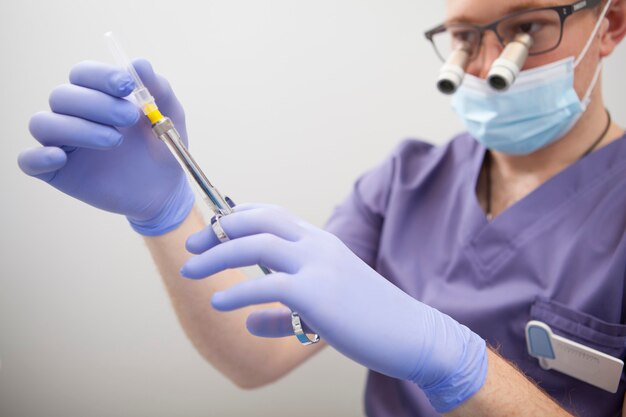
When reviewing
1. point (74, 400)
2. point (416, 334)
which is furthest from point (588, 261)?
point (74, 400)

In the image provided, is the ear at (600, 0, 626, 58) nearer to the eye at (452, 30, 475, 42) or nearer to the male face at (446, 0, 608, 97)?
the male face at (446, 0, 608, 97)

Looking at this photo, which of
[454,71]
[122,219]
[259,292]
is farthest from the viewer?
[454,71]

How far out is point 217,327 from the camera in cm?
90

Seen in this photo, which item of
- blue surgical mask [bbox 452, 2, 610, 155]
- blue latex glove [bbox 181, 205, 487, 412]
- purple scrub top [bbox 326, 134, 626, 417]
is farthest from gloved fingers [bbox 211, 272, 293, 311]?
blue surgical mask [bbox 452, 2, 610, 155]

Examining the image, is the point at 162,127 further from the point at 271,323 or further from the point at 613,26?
the point at 613,26

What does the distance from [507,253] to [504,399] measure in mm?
341

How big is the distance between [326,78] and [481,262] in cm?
54

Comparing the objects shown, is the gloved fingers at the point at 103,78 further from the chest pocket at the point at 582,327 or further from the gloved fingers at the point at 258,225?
the chest pocket at the point at 582,327

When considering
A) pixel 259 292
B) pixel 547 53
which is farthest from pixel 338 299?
pixel 547 53

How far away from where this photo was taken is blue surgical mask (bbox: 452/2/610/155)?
915mm

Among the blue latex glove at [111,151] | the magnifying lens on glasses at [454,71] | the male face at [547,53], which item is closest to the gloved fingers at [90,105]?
the blue latex glove at [111,151]

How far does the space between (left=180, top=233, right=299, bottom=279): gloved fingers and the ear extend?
2.56 ft

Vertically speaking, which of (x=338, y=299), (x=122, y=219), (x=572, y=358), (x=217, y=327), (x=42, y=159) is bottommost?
(x=572, y=358)

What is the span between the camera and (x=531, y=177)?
1.02 m
